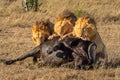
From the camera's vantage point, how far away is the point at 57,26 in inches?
324

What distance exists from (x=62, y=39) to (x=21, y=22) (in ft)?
31.1

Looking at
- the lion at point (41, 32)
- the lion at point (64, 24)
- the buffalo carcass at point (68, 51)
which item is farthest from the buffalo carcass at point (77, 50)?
the lion at point (41, 32)

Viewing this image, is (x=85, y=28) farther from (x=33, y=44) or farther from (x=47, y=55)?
(x=33, y=44)

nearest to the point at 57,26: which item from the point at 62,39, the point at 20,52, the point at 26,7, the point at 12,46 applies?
the point at 62,39

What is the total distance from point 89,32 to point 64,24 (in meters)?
0.54

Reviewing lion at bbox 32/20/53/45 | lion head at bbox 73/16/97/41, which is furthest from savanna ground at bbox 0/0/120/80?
lion head at bbox 73/16/97/41

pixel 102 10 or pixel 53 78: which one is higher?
pixel 53 78

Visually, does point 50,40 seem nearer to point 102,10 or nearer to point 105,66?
point 105,66

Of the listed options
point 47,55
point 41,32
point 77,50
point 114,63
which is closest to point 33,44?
point 41,32

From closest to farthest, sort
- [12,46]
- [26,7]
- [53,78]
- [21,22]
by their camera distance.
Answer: [53,78] < [12,46] < [21,22] < [26,7]

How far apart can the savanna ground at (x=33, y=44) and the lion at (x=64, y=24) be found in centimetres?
69

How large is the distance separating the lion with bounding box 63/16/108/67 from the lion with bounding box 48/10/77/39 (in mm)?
124

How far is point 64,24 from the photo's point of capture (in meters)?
8.17

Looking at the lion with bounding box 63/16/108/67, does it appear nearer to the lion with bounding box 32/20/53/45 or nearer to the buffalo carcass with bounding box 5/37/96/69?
the buffalo carcass with bounding box 5/37/96/69
